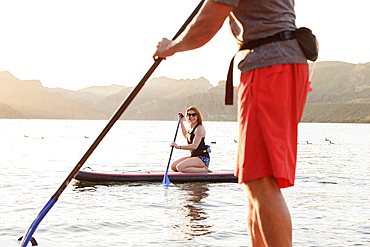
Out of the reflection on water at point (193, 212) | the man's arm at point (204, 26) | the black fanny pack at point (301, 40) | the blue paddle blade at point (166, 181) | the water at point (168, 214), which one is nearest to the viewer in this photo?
the man's arm at point (204, 26)

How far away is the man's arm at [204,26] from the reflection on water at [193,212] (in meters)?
4.42

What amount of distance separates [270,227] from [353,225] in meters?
5.74

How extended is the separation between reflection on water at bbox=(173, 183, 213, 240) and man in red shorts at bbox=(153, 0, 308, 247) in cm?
409

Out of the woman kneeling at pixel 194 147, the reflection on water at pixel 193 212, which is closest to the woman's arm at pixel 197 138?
the woman kneeling at pixel 194 147

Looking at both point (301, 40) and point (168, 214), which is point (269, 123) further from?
point (168, 214)

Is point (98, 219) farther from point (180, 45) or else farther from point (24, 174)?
point (24, 174)

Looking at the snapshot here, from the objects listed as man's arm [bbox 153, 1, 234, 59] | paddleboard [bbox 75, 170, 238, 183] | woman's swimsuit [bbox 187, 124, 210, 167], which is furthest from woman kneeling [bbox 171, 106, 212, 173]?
man's arm [bbox 153, 1, 234, 59]

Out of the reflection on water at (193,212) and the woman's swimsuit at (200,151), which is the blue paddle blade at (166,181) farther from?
the woman's swimsuit at (200,151)

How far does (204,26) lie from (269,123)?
67 cm

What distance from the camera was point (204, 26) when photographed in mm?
2244

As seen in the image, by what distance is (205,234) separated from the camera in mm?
6395

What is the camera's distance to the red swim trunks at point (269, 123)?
222cm

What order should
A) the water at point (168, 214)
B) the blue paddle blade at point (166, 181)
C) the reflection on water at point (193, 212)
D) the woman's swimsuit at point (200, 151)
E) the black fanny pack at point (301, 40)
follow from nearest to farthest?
the black fanny pack at point (301, 40) < the water at point (168, 214) < the reflection on water at point (193, 212) < the blue paddle blade at point (166, 181) < the woman's swimsuit at point (200, 151)

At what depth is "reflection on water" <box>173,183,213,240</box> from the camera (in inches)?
259
